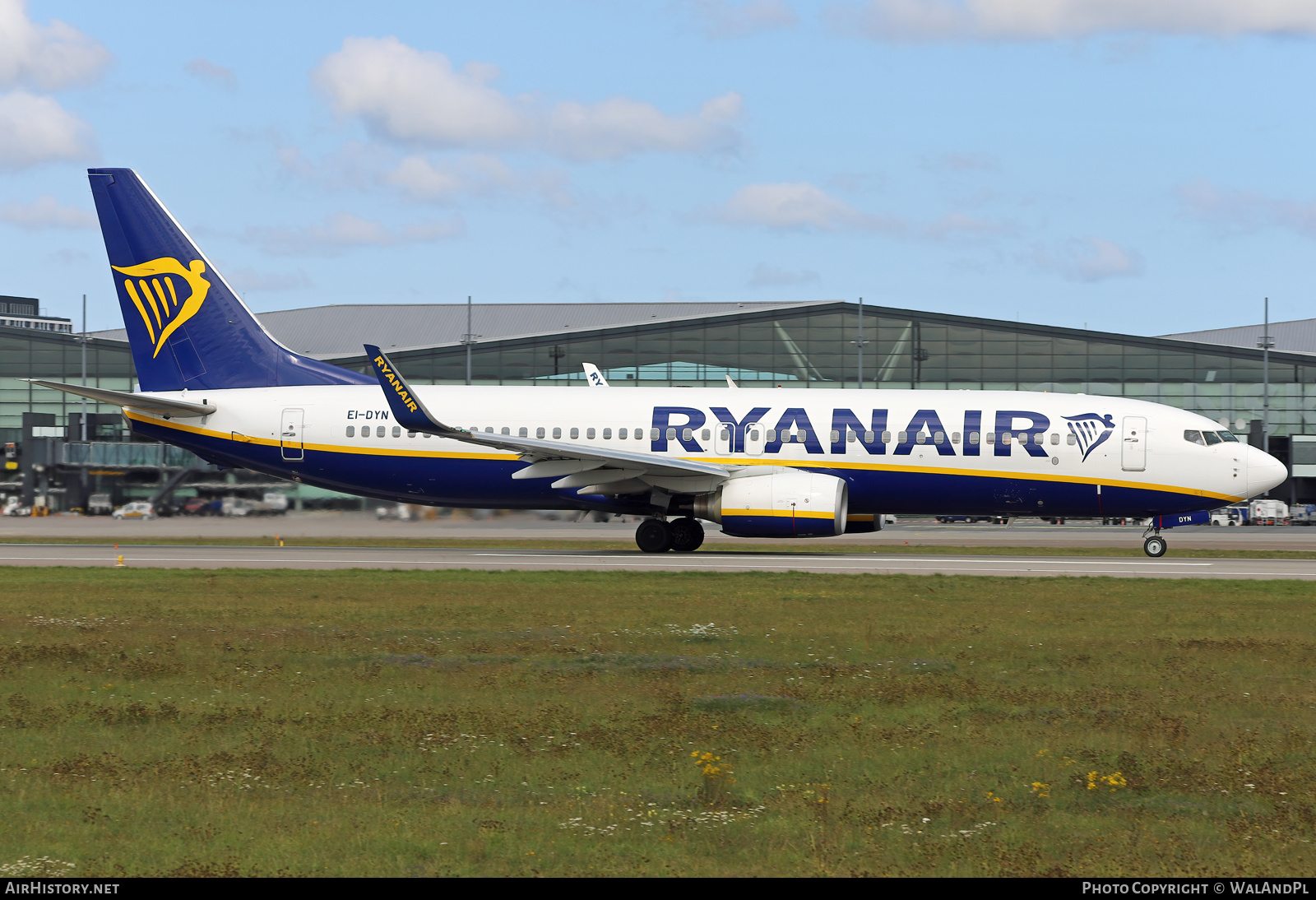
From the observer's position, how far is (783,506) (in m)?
29.4

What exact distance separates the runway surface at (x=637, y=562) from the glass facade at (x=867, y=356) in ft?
131

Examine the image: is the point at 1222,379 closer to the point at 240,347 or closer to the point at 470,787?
the point at 240,347

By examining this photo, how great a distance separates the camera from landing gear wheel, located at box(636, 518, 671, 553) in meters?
32.2

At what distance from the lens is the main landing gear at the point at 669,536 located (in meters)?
32.2

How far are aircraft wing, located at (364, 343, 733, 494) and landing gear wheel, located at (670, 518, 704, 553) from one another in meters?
1.99

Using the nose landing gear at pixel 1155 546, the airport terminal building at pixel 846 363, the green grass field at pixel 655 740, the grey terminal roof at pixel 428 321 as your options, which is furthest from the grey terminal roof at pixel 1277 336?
the green grass field at pixel 655 740

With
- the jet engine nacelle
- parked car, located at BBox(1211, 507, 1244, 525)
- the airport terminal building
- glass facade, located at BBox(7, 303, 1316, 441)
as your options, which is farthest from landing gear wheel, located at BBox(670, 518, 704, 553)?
parked car, located at BBox(1211, 507, 1244, 525)

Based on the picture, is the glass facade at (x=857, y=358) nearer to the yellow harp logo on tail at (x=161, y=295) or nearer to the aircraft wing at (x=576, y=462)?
the yellow harp logo on tail at (x=161, y=295)

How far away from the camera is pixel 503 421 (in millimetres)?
32594

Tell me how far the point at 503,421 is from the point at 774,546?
346 inches

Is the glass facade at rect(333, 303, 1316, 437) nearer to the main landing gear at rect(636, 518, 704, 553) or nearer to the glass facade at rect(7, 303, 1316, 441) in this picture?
the glass facade at rect(7, 303, 1316, 441)

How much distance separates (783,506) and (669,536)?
13.5 ft

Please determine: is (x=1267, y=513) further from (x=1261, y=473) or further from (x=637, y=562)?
(x=637, y=562)

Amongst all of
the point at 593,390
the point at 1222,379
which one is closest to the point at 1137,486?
the point at 593,390
